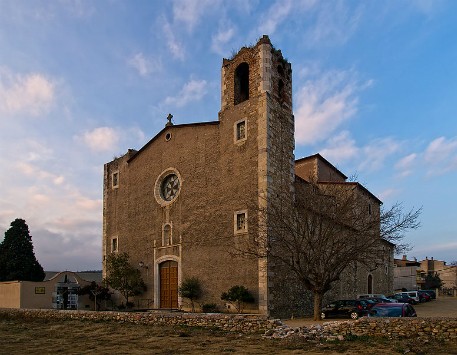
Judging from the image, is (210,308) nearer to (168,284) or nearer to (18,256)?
(168,284)

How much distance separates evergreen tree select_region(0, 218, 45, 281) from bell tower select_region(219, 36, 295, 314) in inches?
839

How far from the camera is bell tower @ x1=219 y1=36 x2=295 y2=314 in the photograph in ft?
76.4

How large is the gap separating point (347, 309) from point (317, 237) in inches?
156

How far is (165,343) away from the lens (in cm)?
A: 1564

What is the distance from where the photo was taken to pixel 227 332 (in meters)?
17.8

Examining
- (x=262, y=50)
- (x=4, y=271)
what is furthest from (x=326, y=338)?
(x=4, y=271)

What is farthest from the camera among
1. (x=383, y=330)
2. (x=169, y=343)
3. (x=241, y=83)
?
(x=241, y=83)

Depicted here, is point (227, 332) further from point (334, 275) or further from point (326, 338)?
point (334, 275)

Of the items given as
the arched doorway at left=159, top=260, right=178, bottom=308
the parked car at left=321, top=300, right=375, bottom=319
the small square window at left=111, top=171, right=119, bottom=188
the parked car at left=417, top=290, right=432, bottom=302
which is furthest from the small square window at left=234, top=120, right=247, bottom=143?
the parked car at left=417, top=290, right=432, bottom=302

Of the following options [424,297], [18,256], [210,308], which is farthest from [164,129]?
[424,297]

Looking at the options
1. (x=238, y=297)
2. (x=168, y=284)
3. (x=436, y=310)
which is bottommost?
(x=436, y=310)

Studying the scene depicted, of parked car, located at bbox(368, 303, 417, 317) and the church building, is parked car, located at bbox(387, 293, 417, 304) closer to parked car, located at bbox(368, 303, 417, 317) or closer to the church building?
the church building

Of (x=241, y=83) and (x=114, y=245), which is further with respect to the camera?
(x=114, y=245)

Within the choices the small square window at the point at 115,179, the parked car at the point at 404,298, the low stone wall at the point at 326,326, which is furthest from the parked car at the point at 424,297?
the small square window at the point at 115,179
